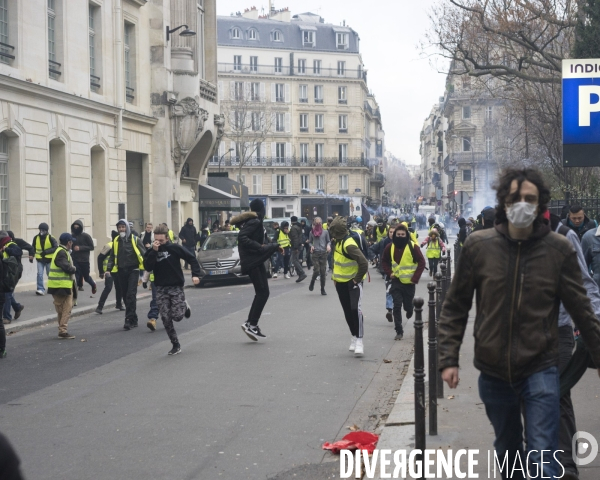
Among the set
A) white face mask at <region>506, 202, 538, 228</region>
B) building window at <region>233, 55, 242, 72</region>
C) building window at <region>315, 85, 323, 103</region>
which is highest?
building window at <region>233, 55, 242, 72</region>

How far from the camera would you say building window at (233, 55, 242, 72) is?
8162 cm

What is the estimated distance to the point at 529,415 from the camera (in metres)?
4.05

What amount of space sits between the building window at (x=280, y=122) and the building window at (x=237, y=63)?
232 inches

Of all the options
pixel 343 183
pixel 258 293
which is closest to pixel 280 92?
pixel 343 183

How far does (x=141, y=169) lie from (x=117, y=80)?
473 centimetres

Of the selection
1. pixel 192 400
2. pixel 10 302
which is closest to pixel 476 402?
pixel 192 400

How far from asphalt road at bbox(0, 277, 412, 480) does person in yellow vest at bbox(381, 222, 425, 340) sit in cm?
65

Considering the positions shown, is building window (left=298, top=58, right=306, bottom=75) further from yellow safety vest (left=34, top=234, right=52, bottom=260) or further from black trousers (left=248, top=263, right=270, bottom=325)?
black trousers (left=248, top=263, right=270, bottom=325)

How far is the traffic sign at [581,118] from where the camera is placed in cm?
1173

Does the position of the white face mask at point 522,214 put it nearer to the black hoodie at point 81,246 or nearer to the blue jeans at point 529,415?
the blue jeans at point 529,415

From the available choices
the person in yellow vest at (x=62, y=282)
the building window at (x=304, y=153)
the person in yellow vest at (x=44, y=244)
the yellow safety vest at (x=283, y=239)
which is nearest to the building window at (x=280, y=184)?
the building window at (x=304, y=153)

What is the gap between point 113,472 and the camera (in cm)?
582

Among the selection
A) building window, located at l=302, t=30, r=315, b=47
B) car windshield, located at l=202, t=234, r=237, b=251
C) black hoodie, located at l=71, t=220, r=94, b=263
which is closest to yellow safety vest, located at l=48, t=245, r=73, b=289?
black hoodie, located at l=71, t=220, r=94, b=263

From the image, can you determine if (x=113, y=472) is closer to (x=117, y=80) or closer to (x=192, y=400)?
(x=192, y=400)
